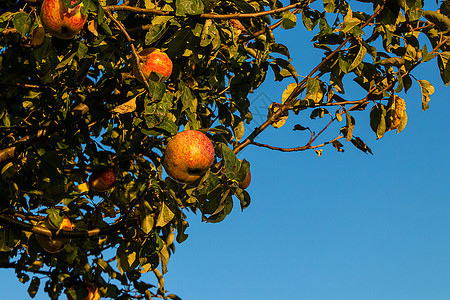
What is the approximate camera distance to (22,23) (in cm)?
318

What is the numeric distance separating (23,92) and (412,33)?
117 inches

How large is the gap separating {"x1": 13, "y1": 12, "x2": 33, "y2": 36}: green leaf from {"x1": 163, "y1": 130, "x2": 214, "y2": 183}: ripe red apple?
1.16 meters

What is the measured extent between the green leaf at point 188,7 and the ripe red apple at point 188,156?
1.99 ft

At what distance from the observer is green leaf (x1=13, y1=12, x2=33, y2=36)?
312 centimetres

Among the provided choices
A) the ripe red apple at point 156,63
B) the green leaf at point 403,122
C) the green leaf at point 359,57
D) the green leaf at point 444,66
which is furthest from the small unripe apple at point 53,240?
the green leaf at point 444,66

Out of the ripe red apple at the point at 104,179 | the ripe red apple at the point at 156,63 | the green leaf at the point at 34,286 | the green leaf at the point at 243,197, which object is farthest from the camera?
the green leaf at the point at 34,286

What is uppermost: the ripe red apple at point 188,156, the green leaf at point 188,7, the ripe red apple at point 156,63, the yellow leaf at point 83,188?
the yellow leaf at point 83,188

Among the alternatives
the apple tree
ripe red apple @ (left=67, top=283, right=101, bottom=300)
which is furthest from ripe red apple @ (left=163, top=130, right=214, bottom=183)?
ripe red apple @ (left=67, top=283, right=101, bottom=300)

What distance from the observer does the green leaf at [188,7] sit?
108 inches

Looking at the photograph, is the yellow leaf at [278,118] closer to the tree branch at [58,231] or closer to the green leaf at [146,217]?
the green leaf at [146,217]

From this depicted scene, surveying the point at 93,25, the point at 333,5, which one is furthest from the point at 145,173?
the point at 333,5

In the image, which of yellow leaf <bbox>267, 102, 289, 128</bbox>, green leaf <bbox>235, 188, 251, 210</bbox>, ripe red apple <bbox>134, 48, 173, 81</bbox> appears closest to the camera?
green leaf <bbox>235, 188, 251, 210</bbox>

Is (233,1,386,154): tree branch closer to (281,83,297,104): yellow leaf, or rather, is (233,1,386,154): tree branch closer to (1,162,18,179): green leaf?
(281,83,297,104): yellow leaf

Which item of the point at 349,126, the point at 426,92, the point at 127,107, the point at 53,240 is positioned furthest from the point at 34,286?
the point at 426,92
